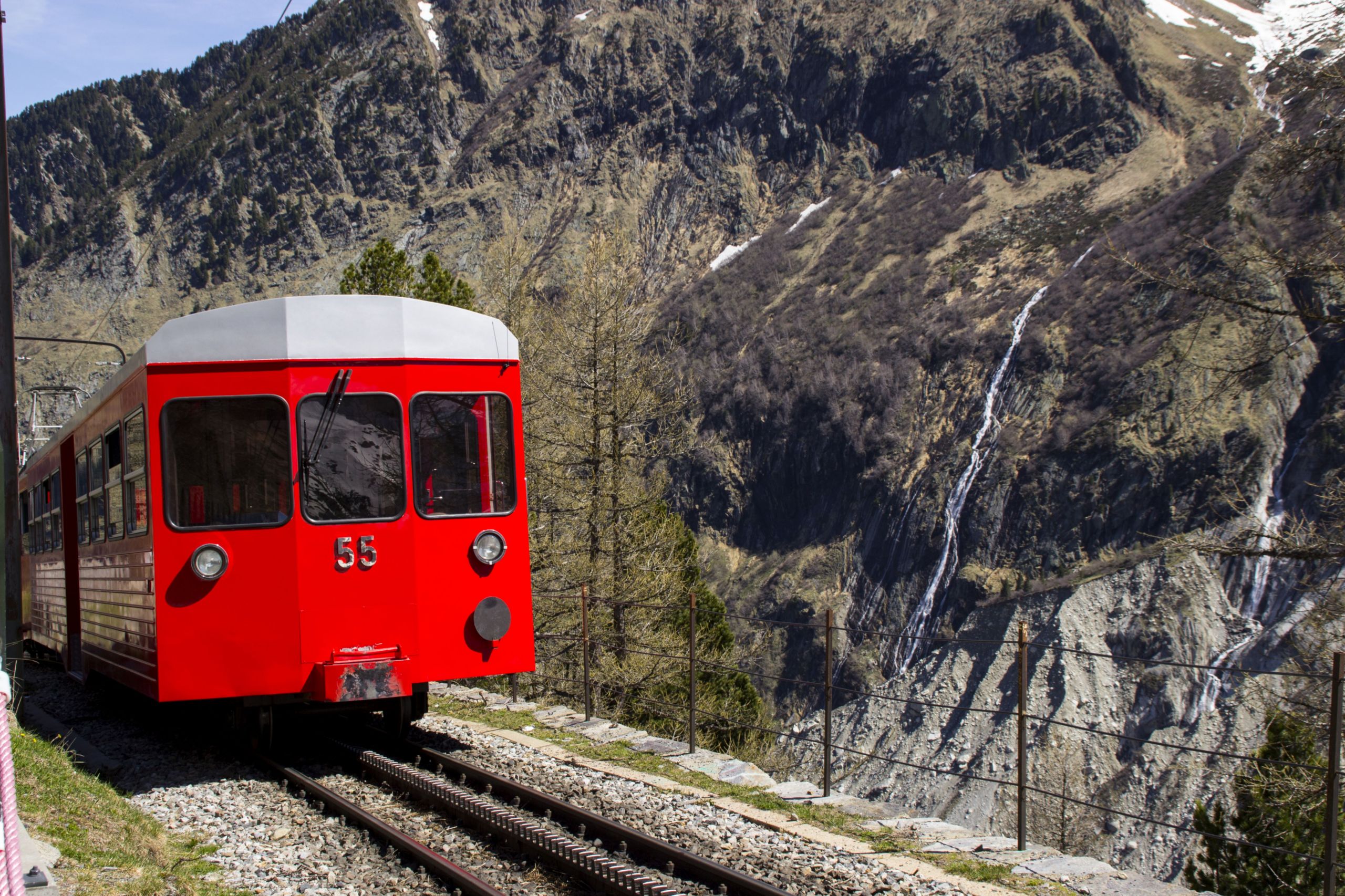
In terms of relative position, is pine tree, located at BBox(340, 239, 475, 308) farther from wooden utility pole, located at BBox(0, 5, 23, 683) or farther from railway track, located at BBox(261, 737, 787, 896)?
railway track, located at BBox(261, 737, 787, 896)

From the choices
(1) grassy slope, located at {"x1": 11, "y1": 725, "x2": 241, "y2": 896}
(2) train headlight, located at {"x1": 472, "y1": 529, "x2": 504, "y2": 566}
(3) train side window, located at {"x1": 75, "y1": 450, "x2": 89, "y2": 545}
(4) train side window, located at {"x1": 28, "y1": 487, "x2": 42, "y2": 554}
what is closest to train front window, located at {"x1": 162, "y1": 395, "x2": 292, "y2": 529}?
(2) train headlight, located at {"x1": 472, "y1": 529, "x2": 504, "y2": 566}

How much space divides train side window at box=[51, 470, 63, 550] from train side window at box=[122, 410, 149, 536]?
3668 millimetres

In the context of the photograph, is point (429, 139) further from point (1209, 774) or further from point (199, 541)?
point (199, 541)

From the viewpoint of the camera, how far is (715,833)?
21.5 feet

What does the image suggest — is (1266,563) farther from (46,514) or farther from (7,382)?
(7,382)

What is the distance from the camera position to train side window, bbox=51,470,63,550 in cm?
1180

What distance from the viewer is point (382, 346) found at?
8.29 meters

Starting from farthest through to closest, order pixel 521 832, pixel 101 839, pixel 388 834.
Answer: pixel 388 834 < pixel 521 832 < pixel 101 839

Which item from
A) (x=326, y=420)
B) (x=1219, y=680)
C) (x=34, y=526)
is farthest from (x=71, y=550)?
(x=1219, y=680)

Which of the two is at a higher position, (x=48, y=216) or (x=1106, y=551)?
(x=48, y=216)

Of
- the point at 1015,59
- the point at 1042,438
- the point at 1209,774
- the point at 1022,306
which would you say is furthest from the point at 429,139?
the point at 1209,774

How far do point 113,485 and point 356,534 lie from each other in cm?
242

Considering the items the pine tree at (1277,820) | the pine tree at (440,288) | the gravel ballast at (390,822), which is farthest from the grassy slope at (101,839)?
the pine tree at (440,288)

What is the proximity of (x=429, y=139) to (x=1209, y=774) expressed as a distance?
418ft
